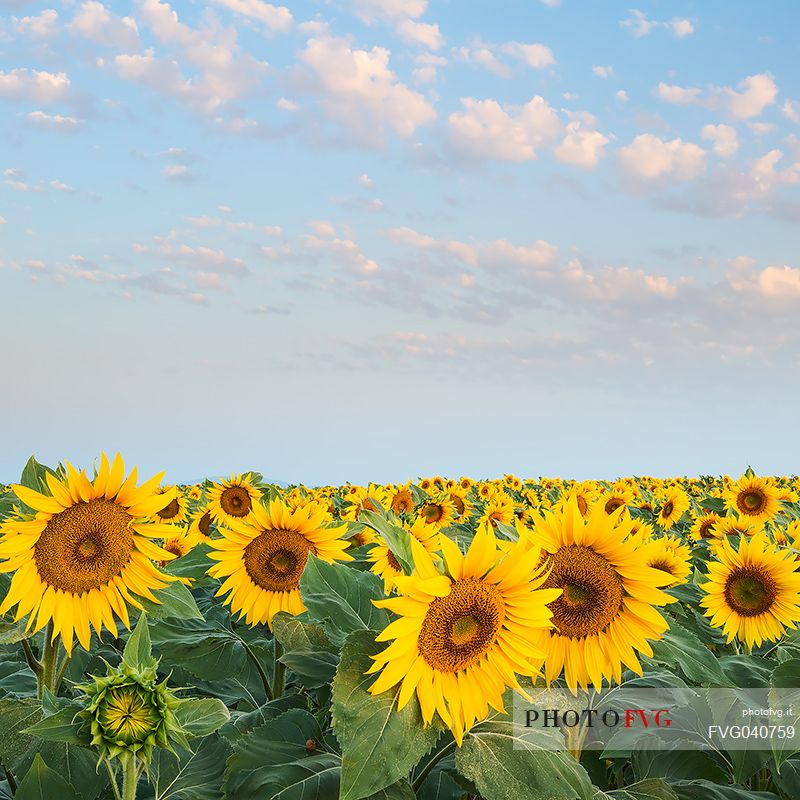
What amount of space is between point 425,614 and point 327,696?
995mm

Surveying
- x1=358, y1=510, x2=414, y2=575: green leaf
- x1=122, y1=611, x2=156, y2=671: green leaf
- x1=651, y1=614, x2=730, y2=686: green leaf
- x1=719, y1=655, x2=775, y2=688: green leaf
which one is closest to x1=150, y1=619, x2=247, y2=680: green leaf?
x1=122, y1=611, x2=156, y2=671: green leaf

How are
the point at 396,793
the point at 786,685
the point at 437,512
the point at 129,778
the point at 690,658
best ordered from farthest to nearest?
1. the point at 437,512
2. the point at 786,685
3. the point at 690,658
4. the point at 396,793
5. the point at 129,778

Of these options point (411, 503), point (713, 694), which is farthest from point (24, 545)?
point (411, 503)

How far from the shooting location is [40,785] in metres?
2.38

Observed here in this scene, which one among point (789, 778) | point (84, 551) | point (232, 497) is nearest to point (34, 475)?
point (84, 551)

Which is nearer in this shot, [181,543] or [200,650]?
[200,650]

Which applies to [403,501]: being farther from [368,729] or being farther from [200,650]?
[368,729]

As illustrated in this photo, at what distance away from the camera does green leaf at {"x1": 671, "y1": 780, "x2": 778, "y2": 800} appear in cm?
281

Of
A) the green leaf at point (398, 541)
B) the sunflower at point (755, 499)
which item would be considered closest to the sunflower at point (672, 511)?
the sunflower at point (755, 499)

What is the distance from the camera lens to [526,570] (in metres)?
2.30

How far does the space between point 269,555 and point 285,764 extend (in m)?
1.71

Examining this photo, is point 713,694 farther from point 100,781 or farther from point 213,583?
point 213,583

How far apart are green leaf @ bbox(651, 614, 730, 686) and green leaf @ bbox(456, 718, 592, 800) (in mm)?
722

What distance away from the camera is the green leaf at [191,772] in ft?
8.44
